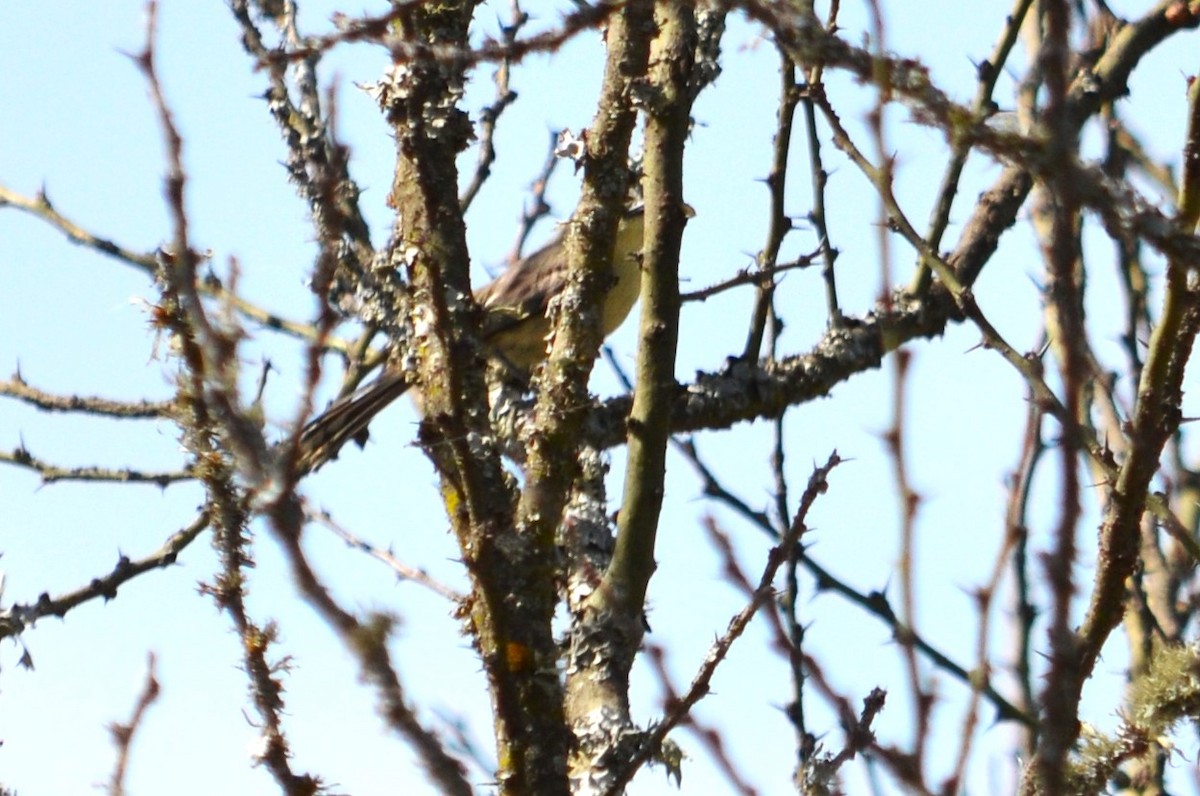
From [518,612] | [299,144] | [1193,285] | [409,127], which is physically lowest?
[1193,285]

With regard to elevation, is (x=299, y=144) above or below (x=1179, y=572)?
above

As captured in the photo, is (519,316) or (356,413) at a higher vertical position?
(519,316)

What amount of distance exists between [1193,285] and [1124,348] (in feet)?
10.4

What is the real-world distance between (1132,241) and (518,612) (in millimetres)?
1399

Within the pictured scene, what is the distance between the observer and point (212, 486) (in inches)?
57.1

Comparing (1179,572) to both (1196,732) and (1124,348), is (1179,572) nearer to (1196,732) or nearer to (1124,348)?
(1124,348)

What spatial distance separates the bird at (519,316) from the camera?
4.61 meters

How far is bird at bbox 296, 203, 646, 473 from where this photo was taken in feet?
15.1

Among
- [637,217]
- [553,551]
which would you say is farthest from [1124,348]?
[553,551]

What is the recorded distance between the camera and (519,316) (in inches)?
227

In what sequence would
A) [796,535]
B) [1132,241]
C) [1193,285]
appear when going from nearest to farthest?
[1132,241] → [1193,285] → [796,535]

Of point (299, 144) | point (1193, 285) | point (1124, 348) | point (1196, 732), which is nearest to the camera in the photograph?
point (1193, 285)

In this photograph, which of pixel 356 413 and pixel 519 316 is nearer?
pixel 356 413

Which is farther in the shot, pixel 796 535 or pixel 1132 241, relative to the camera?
pixel 796 535
